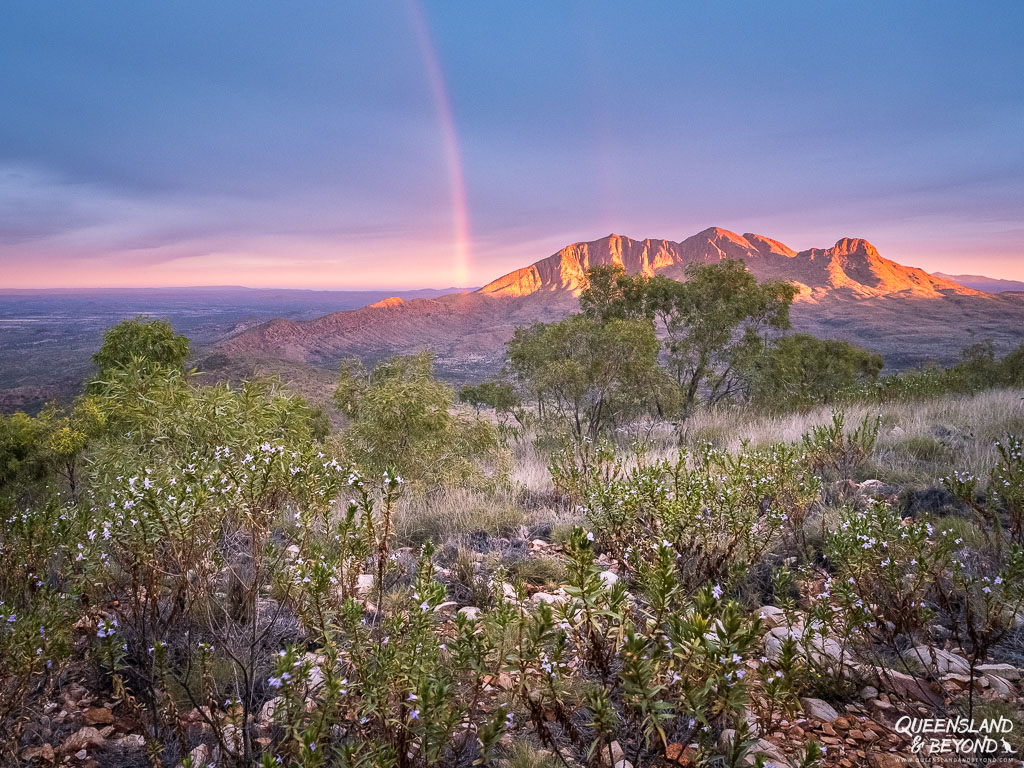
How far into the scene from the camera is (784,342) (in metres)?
20.1

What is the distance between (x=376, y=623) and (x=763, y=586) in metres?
3.11

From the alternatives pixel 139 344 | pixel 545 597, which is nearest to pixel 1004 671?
pixel 545 597

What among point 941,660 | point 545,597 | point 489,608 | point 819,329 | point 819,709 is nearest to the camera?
point 819,709

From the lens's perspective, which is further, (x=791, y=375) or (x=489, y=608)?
(x=791, y=375)

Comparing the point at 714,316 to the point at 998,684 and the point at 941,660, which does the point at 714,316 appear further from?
the point at 998,684

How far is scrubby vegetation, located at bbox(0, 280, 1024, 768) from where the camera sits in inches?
81.7

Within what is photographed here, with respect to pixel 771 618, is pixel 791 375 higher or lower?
higher

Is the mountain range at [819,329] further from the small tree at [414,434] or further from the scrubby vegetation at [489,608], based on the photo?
the scrubby vegetation at [489,608]

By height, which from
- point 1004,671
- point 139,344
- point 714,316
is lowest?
point 1004,671

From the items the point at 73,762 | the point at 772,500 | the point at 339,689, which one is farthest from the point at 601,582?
the point at 772,500

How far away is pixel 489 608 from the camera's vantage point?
3627 mm

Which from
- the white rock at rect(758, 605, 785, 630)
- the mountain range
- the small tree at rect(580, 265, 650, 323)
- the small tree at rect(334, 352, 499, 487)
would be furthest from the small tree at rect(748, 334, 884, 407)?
the mountain range

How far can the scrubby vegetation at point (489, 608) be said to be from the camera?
81.7 inches

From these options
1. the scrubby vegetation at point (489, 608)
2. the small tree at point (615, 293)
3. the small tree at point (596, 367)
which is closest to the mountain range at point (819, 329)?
the small tree at point (615, 293)
